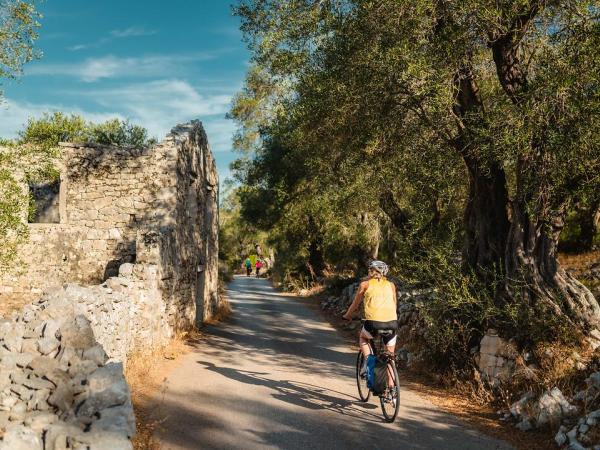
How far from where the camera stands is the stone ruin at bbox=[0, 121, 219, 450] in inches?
215

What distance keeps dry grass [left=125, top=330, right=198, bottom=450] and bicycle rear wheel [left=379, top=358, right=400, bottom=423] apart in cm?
306

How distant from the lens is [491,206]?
383 inches

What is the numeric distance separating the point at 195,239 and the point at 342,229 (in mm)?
9074

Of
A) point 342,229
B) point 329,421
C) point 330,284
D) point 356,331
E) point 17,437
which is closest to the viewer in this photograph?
point 17,437

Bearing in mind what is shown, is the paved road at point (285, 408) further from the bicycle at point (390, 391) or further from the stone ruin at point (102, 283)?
the stone ruin at point (102, 283)

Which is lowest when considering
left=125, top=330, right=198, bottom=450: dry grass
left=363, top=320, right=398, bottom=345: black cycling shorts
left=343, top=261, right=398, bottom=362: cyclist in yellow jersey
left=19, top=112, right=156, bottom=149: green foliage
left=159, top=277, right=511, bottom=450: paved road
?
left=159, top=277, right=511, bottom=450: paved road

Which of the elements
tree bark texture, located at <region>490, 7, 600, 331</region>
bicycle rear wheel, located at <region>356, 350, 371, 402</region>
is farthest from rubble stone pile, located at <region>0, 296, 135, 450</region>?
tree bark texture, located at <region>490, 7, 600, 331</region>

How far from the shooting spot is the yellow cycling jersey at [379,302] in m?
7.46

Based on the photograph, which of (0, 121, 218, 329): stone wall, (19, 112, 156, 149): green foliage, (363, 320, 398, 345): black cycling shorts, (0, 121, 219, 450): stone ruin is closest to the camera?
(0, 121, 219, 450): stone ruin

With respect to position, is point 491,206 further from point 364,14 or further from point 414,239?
point 364,14

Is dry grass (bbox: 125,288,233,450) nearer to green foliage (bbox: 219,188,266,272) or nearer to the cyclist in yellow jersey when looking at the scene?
the cyclist in yellow jersey

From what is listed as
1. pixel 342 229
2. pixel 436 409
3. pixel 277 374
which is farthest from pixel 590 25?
pixel 342 229

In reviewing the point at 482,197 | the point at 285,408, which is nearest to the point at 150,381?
the point at 285,408

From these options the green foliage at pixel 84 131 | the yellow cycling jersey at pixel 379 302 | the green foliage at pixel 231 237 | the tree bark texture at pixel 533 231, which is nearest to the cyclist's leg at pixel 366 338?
the yellow cycling jersey at pixel 379 302
